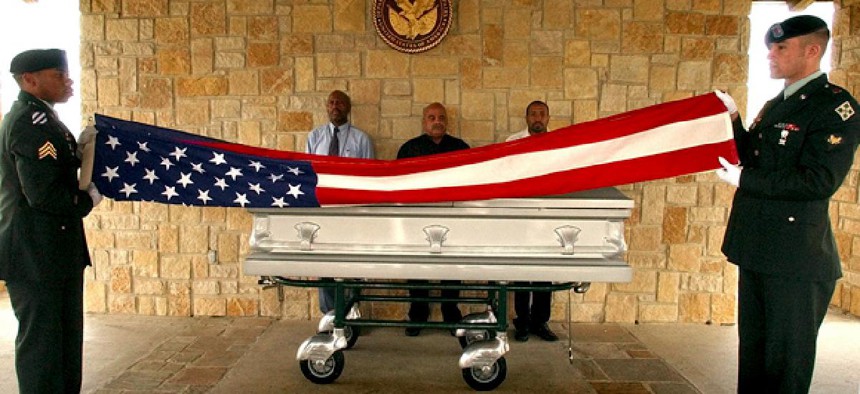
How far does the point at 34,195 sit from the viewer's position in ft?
9.66

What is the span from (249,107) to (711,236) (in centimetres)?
359

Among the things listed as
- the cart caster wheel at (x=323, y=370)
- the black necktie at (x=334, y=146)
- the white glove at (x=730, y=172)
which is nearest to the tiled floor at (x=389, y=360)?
the cart caster wheel at (x=323, y=370)

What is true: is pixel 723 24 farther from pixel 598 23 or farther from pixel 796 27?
pixel 796 27

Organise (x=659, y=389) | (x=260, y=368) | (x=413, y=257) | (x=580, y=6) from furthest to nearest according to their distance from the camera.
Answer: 1. (x=580, y=6)
2. (x=260, y=368)
3. (x=659, y=389)
4. (x=413, y=257)

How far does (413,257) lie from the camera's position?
344cm

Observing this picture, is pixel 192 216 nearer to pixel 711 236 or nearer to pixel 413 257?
pixel 413 257

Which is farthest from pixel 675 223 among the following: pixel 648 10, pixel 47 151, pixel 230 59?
pixel 47 151

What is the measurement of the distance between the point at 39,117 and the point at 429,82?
277 centimetres

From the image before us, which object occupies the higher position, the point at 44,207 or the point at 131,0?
the point at 131,0

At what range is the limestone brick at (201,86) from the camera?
5168mm

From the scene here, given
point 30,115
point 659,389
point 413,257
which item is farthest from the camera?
point 659,389

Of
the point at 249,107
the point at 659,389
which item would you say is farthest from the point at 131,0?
the point at 659,389

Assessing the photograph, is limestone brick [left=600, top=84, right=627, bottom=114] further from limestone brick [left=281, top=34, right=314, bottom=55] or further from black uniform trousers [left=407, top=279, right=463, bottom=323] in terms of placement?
limestone brick [left=281, top=34, right=314, bottom=55]

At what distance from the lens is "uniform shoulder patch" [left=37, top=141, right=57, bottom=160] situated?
2947mm
